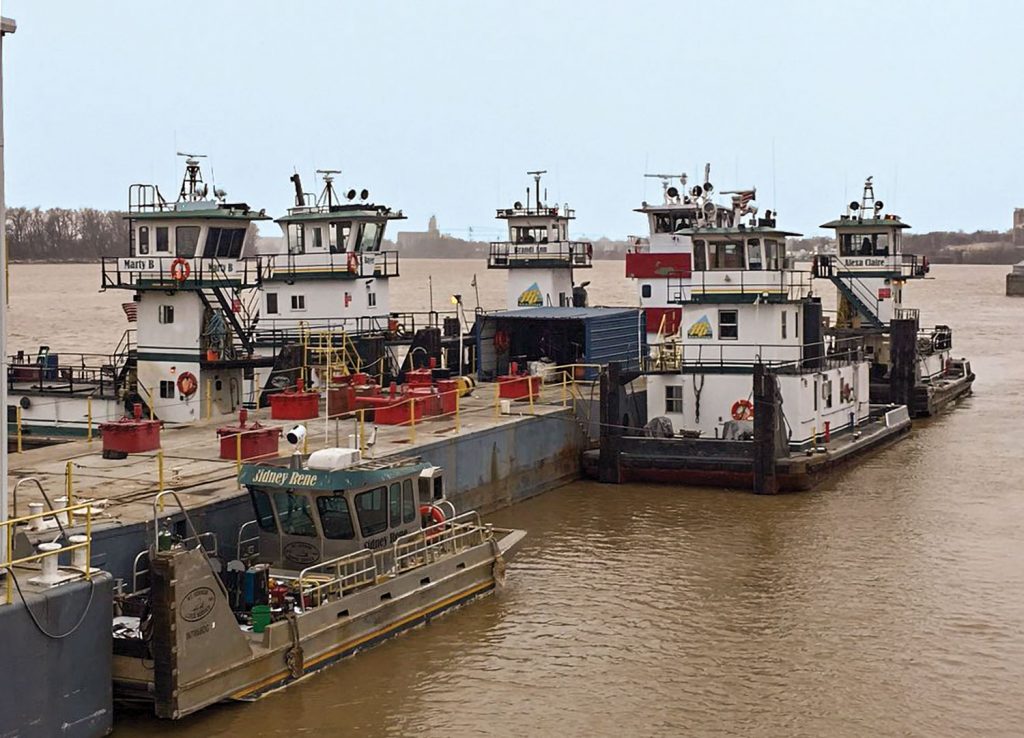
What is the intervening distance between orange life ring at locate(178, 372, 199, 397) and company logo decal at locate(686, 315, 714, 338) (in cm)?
1236

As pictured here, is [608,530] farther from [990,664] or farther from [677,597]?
[990,664]

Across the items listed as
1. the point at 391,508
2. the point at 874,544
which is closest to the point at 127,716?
the point at 391,508

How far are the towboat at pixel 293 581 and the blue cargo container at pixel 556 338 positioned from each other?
16.5 m

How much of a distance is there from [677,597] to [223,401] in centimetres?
1555

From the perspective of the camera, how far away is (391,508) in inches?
809

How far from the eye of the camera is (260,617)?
1769 centimetres

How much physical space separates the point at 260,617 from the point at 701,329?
18.7 m

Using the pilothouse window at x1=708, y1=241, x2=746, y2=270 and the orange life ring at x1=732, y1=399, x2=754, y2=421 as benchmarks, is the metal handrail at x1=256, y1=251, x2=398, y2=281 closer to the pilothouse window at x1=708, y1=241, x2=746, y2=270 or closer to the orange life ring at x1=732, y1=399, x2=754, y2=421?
the pilothouse window at x1=708, y1=241, x2=746, y2=270

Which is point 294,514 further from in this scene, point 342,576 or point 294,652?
point 294,652

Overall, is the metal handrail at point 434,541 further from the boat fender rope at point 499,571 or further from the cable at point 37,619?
the cable at point 37,619

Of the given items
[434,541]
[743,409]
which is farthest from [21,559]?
→ [743,409]

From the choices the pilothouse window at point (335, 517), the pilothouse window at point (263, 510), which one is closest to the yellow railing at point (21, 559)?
the pilothouse window at point (263, 510)

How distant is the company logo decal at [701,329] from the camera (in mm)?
34062

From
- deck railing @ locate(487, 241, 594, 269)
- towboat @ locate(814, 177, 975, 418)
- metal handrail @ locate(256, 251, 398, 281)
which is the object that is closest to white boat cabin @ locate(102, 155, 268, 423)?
metal handrail @ locate(256, 251, 398, 281)
